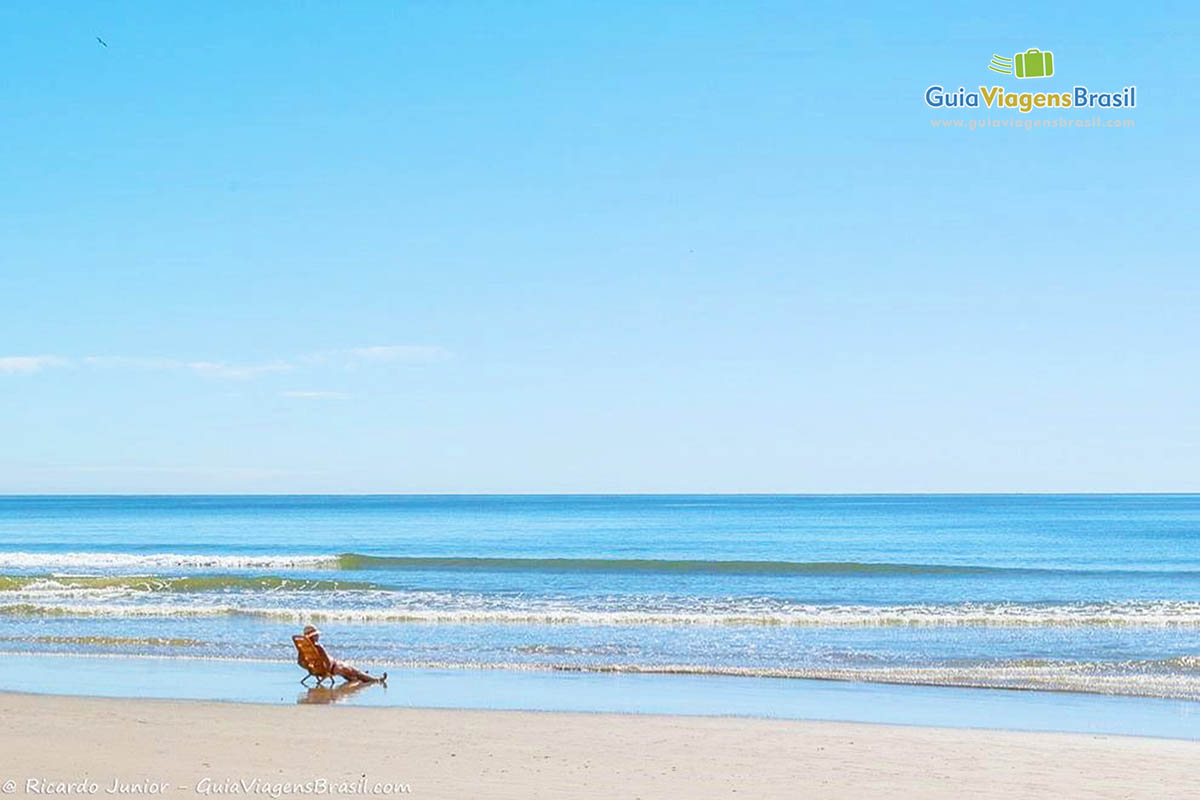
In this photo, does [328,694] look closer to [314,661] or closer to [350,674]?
[350,674]

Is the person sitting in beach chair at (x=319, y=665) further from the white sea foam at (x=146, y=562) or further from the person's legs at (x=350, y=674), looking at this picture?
the white sea foam at (x=146, y=562)

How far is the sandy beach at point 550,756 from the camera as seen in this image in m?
9.33

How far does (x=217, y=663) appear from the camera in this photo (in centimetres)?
1714

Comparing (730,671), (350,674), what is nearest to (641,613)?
Result: (730,671)

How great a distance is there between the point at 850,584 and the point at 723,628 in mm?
10914

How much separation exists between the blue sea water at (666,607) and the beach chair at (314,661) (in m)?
1.62

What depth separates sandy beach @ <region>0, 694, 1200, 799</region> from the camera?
30.6ft

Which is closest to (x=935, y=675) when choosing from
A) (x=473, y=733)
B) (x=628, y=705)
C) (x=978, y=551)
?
(x=628, y=705)

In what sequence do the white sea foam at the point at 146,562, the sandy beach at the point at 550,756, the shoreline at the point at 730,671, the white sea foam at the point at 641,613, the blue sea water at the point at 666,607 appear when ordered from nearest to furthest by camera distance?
1. the sandy beach at the point at 550,756
2. the shoreline at the point at 730,671
3. the blue sea water at the point at 666,607
4. the white sea foam at the point at 641,613
5. the white sea foam at the point at 146,562

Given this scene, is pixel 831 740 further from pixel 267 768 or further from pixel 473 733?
pixel 267 768

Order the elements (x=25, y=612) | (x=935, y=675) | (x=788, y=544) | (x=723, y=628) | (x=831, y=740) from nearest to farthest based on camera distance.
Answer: (x=831, y=740), (x=935, y=675), (x=723, y=628), (x=25, y=612), (x=788, y=544)

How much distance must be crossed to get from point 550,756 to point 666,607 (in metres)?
15.2

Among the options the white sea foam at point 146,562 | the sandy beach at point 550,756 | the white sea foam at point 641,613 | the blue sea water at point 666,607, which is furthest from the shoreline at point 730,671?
the white sea foam at point 146,562

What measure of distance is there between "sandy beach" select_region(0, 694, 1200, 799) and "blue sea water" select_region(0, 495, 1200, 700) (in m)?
4.25
